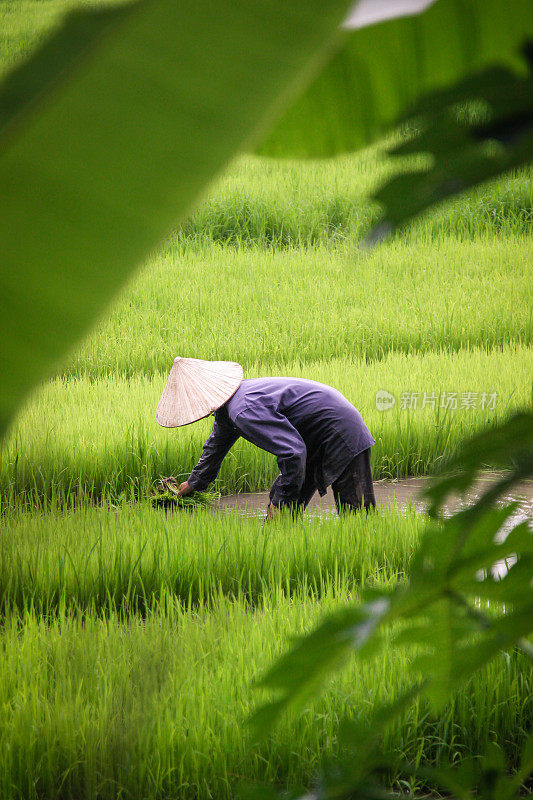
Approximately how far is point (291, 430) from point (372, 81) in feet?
7.38

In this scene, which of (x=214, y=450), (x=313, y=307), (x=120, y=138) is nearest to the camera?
(x=120, y=138)

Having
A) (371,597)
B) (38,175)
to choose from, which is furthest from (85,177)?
(371,597)

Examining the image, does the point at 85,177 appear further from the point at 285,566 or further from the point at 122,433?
the point at 122,433

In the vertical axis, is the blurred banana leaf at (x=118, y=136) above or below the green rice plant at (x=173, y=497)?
above

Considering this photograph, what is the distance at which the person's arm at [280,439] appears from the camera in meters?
2.51

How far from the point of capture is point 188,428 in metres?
3.52

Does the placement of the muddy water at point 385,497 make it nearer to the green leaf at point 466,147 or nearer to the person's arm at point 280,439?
the person's arm at point 280,439

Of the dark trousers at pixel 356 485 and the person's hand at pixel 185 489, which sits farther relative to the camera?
the person's hand at pixel 185 489

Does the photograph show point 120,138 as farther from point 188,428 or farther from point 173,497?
point 188,428

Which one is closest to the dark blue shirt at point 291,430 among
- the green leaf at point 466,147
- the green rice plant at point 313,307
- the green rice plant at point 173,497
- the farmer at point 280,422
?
the farmer at point 280,422

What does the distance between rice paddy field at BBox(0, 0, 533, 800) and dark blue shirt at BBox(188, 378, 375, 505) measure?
228 millimetres

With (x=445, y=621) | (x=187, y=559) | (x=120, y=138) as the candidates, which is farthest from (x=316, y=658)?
(x=187, y=559)

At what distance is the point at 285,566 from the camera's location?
2.07 meters

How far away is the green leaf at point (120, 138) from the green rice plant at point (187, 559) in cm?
168
